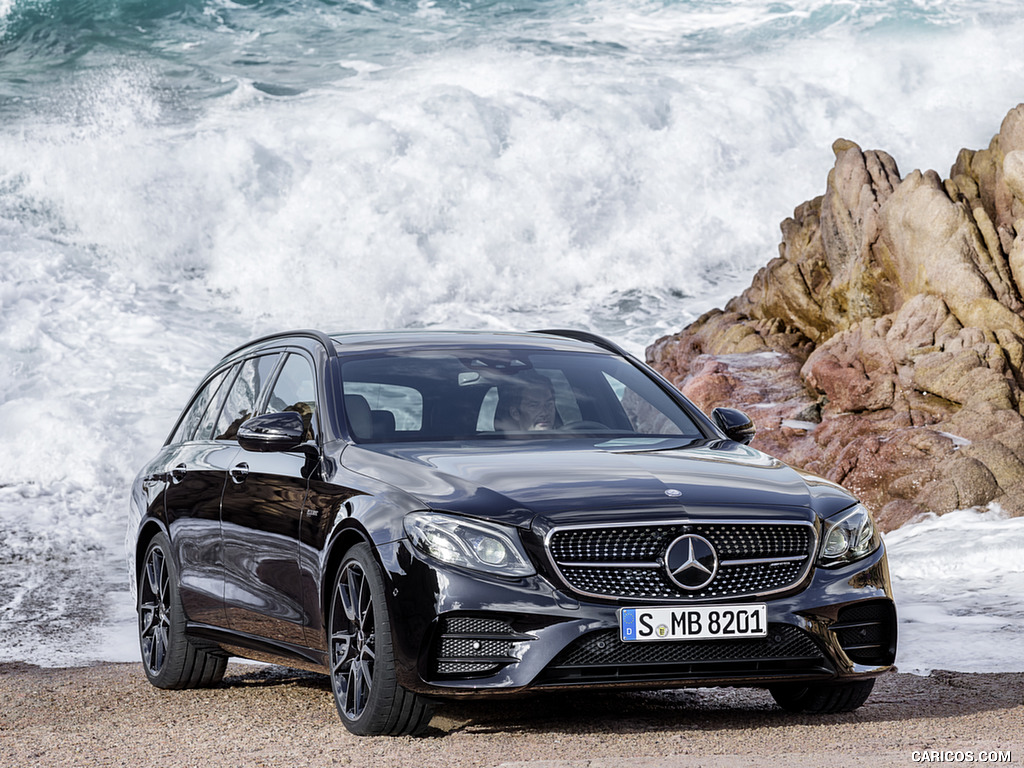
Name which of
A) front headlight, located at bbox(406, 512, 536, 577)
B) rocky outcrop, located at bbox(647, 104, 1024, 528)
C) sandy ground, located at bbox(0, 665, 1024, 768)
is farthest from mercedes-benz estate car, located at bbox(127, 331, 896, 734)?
rocky outcrop, located at bbox(647, 104, 1024, 528)

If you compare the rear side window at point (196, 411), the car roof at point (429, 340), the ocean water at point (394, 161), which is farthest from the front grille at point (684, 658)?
the ocean water at point (394, 161)

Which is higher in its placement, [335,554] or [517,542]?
[517,542]

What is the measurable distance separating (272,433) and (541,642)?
1.56 m

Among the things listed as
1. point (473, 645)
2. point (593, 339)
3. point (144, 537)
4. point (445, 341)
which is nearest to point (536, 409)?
point (445, 341)

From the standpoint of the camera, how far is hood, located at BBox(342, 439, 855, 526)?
4.68 metres

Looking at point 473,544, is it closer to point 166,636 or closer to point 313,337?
point 313,337

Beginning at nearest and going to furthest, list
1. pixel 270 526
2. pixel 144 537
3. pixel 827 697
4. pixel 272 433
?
pixel 827 697
pixel 272 433
pixel 270 526
pixel 144 537

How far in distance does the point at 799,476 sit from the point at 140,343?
30911 mm

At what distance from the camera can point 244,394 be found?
6820mm

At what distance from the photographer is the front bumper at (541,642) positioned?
14.9 ft

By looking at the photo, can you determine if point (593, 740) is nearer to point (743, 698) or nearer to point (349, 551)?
point (349, 551)

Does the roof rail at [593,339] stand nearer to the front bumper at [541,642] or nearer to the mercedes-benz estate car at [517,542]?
the mercedes-benz estate car at [517,542]

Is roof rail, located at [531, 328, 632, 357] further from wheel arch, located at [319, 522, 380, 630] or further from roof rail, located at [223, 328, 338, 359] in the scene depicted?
wheel arch, located at [319, 522, 380, 630]

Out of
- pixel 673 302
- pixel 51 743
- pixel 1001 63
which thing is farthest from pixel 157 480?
pixel 1001 63
